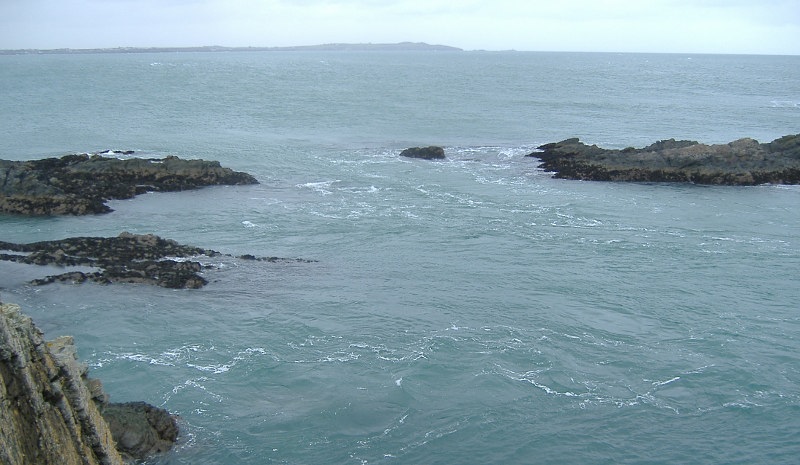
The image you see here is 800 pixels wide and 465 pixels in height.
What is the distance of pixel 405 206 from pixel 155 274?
1680 cm

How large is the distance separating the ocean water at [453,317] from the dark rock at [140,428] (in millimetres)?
366

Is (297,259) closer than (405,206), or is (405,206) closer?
(297,259)

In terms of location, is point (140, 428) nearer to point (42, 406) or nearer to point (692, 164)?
point (42, 406)

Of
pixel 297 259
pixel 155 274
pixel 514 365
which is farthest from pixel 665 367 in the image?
pixel 155 274

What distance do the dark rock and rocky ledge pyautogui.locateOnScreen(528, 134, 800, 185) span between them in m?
38.8

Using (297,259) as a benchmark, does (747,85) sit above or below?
above

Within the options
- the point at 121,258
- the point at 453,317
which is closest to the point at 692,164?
the point at 453,317

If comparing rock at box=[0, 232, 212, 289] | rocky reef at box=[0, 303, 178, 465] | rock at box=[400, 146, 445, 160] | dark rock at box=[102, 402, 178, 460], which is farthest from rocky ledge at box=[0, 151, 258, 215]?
rocky reef at box=[0, 303, 178, 465]

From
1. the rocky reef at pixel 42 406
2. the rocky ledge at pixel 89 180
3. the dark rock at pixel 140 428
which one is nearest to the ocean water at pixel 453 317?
the dark rock at pixel 140 428

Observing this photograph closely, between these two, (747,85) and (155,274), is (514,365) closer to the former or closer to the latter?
(155,274)

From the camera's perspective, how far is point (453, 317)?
26.1 meters

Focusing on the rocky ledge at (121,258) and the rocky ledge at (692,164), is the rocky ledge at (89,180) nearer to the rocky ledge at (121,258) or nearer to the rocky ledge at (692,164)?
the rocky ledge at (121,258)

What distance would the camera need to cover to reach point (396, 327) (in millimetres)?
25312

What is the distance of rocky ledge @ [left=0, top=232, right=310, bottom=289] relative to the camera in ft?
95.1
